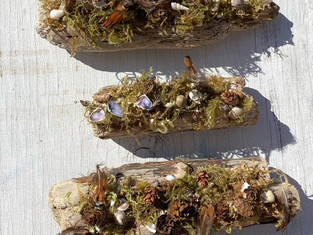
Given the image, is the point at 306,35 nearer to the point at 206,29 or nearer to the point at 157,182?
the point at 206,29

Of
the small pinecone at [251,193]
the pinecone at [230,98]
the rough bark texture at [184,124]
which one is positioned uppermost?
the pinecone at [230,98]

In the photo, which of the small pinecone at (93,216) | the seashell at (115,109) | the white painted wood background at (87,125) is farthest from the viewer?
the white painted wood background at (87,125)

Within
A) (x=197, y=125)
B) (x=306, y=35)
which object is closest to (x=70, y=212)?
(x=197, y=125)

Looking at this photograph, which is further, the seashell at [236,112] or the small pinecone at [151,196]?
the seashell at [236,112]

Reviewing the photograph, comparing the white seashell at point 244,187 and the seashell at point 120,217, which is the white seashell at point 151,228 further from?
the white seashell at point 244,187

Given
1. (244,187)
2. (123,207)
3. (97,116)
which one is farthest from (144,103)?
(244,187)

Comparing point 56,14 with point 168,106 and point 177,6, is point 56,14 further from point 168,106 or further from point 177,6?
point 168,106

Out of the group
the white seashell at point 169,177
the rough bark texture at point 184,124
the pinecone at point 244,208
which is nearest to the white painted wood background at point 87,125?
the rough bark texture at point 184,124

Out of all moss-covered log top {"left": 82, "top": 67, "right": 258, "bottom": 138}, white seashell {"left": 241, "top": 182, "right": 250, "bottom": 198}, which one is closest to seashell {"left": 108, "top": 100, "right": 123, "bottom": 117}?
moss-covered log top {"left": 82, "top": 67, "right": 258, "bottom": 138}
